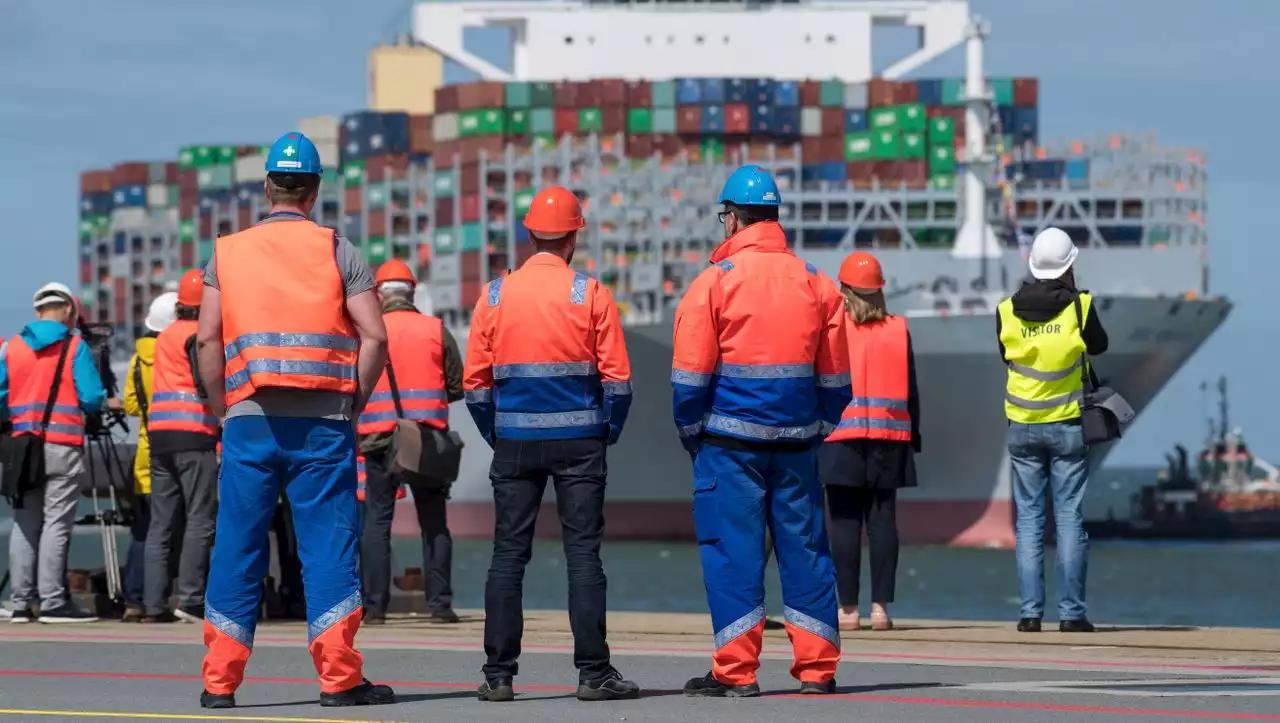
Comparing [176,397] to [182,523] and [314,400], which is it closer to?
[182,523]

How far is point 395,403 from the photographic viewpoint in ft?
36.3

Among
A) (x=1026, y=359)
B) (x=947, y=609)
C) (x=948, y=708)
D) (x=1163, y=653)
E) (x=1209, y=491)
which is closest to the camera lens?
(x=948, y=708)

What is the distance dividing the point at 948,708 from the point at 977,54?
45.1m

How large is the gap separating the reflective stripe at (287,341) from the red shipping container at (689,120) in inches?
2371

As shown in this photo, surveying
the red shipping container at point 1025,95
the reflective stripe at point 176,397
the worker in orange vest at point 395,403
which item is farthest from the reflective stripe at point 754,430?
the red shipping container at point 1025,95

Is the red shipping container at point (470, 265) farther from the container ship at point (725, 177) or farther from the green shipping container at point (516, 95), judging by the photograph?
the green shipping container at point (516, 95)

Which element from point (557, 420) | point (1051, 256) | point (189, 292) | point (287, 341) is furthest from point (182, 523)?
point (287, 341)

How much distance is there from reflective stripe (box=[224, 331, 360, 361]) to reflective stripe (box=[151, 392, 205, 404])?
3.89 meters

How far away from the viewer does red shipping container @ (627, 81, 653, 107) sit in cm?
6725

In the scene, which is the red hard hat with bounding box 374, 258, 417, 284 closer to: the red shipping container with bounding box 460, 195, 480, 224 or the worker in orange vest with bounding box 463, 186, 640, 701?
the worker in orange vest with bounding box 463, 186, 640, 701

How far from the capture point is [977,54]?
167 ft

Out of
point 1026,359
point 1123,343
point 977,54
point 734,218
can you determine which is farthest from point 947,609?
point 734,218

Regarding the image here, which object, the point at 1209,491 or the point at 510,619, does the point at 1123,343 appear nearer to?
the point at 1209,491

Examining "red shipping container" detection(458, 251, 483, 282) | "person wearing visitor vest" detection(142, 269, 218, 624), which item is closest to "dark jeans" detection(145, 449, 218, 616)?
"person wearing visitor vest" detection(142, 269, 218, 624)
